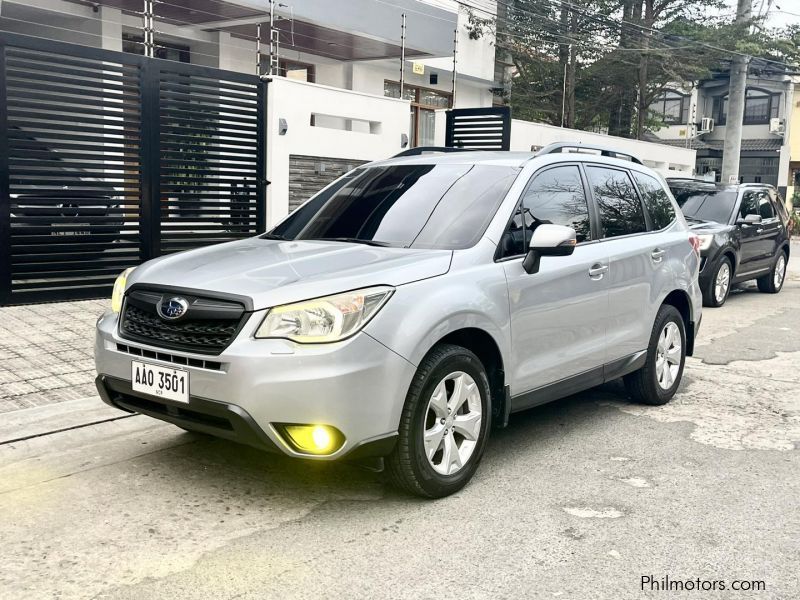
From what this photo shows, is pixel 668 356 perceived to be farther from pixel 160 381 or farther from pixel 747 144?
pixel 747 144

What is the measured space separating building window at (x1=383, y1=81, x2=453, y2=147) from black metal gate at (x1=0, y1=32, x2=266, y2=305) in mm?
8851

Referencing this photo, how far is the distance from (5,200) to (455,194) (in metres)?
5.64

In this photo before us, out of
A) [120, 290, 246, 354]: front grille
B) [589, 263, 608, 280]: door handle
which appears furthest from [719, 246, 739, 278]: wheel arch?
[120, 290, 246, 354]: front grille

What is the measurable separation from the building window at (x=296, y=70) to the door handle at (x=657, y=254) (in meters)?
13.4

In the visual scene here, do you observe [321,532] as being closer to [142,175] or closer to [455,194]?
[455,194]

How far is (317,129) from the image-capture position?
39.9ft

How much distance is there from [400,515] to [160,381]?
1.30 m

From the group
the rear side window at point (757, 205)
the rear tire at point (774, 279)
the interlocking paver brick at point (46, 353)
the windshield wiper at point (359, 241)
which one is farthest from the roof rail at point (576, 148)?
the rear tire at point (774, 279)

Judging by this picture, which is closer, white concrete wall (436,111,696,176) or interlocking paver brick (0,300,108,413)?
interlocking paver brick (0,300,108,413)

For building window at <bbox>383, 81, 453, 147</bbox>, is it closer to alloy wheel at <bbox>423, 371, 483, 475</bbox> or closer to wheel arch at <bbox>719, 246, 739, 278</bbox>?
wheel arch at <bbox>719, 246, 739, 278</bbox>

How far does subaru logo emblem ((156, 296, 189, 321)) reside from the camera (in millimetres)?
3984

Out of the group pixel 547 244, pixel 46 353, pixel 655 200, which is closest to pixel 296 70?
pixel 46 353

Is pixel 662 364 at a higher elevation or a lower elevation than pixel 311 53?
lower

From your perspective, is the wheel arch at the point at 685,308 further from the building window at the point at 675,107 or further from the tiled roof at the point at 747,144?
the building window at the point at 675,107
